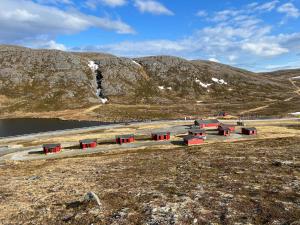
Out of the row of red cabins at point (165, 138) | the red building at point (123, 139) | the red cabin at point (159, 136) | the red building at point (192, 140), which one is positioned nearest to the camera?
the row of red cabins at point (165, 138)

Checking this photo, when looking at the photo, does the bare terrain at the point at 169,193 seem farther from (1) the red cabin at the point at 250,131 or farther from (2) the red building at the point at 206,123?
(2) the red building at the point at 206,123

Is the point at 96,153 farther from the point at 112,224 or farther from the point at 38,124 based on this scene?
the point at 38,124

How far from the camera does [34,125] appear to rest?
146 m

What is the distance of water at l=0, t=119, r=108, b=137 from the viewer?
434 ft

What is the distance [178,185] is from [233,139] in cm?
6397

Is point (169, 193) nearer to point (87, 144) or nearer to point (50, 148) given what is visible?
point (50, 148)

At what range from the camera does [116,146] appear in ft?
294

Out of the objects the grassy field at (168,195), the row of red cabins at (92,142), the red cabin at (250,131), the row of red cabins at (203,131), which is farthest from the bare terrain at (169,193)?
the red cabin at (250,131)

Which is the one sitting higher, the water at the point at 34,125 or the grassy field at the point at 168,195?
the grassy field at the point at 168,195

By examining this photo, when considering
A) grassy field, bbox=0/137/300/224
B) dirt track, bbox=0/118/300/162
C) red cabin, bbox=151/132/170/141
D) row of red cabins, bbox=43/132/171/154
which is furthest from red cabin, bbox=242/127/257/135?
grassy field, bbox=0/137/300/224

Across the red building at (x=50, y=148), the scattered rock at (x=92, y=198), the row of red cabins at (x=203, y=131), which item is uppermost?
the scattered rock at (x=92, y=198)

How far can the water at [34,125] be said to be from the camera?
132 metres

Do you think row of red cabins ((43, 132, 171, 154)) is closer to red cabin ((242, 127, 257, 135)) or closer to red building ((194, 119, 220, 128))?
red building ((194, 119, 220, 128))

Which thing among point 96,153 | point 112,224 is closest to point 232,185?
point 112,224
